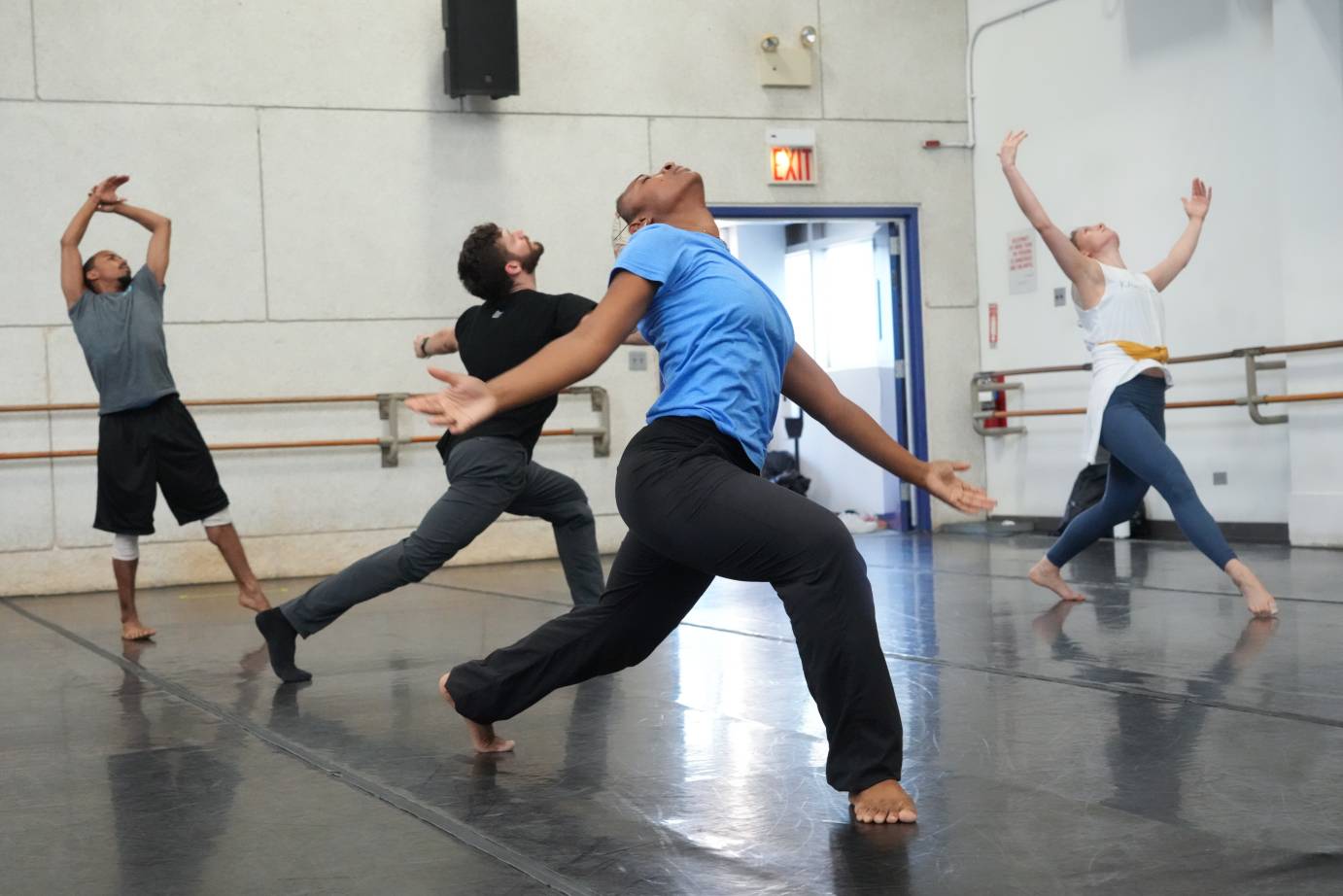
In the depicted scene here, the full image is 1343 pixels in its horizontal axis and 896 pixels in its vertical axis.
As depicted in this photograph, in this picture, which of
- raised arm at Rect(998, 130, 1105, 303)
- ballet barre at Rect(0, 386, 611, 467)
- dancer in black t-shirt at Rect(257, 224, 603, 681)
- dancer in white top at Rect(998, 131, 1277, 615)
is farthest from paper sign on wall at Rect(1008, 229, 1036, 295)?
dancer in black t-shirt at Rect(257, 224, 603, 681)

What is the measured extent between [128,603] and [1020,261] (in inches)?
281

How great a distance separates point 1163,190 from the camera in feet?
32.4

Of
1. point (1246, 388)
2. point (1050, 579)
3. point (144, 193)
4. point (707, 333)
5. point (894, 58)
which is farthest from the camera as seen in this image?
point (894, 58)

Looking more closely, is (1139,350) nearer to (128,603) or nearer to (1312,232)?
(1312,232)

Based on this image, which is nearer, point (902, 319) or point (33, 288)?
point (33, 288)

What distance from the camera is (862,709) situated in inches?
113

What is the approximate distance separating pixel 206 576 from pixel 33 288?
80.5 inches

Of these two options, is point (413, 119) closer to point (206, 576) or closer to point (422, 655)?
point (206, 576)

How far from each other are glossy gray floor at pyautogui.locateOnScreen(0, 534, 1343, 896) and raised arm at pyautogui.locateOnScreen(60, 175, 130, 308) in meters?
1.49

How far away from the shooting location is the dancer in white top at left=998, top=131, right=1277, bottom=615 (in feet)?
19.3

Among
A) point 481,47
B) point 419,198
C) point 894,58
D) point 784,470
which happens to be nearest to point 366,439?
point 419,198

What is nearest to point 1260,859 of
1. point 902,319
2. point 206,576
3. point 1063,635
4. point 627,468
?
point 627,468

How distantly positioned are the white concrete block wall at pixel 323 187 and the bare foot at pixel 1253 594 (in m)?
5.48

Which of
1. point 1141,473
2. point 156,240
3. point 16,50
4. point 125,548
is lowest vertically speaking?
point 125,548
